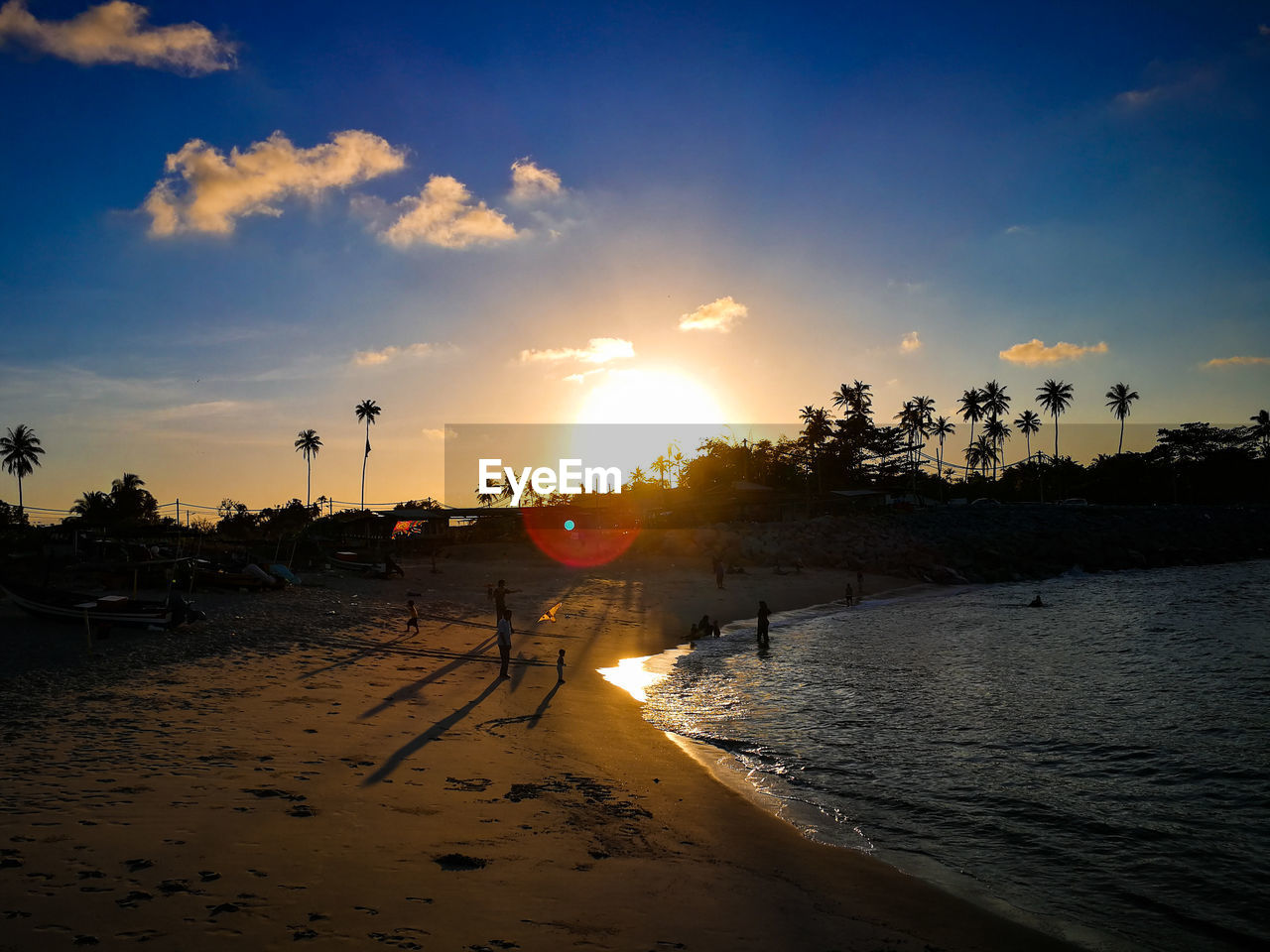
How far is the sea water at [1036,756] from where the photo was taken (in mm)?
7941

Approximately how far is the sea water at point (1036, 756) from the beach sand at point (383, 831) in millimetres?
1438

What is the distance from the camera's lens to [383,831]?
767 cm

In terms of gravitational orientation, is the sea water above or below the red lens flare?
below

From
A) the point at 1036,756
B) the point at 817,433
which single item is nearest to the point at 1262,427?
the point at 817,433

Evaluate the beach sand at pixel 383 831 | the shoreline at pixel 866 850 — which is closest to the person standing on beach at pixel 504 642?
the beach sand at pixel 383 831

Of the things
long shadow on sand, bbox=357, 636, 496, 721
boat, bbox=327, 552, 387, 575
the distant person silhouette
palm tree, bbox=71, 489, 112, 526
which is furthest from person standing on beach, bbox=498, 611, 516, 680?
palm tree, bbox=71, 489, 112, 526

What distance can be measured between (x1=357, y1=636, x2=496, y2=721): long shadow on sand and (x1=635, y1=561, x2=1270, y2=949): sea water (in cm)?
A: 566

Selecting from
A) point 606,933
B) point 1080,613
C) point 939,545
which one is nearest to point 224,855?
point 606,933

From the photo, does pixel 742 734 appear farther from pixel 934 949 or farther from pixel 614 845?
pixel 934 949

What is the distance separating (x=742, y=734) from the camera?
14.4m

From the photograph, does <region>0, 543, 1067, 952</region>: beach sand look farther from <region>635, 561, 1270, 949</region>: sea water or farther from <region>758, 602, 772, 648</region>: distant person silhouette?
<region>758, 602, 772, 648</region>: distant person silhouette

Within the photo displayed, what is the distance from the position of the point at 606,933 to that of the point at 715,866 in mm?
2220

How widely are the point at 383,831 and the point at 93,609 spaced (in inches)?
676

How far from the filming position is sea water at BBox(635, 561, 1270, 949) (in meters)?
7.94
